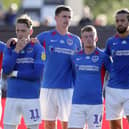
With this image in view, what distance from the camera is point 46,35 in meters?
12.6

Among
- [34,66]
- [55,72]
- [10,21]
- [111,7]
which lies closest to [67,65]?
[55,72]

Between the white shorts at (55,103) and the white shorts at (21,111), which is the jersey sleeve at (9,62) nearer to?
the white shorts at (21,111)

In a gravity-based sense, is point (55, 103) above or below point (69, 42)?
below

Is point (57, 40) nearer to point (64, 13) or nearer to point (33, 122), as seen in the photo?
point (64, 13)

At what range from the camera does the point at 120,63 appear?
39.9 ft

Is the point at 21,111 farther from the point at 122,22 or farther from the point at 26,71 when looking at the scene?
the point at 122,22

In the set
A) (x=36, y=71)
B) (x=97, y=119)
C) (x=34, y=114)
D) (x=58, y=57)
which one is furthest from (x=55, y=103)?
(x=36, y=71)

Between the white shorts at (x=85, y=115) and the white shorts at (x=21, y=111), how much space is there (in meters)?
0.47

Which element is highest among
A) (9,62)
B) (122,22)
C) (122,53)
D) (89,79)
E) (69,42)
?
(122,22)

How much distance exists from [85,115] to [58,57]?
3.42ft

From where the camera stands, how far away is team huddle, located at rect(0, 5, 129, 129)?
11555mm

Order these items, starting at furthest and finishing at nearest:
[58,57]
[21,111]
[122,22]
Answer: [58,57]
[122,22]
[21,111]

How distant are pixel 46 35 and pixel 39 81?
1075mm

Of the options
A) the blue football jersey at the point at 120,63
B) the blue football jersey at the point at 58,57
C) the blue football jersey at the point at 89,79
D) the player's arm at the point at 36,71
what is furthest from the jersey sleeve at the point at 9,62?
the blue football jersey at the point at 120,63
